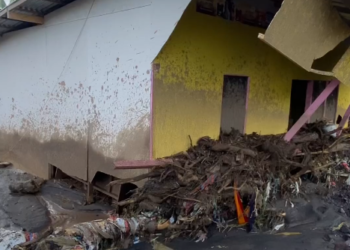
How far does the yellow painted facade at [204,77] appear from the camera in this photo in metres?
5.77

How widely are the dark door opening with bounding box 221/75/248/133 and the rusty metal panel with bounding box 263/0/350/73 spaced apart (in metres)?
2.98

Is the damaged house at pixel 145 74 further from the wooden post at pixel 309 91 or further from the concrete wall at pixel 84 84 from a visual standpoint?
the wooden post at pixel 309 91

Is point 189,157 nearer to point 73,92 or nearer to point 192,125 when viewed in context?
point 192,125

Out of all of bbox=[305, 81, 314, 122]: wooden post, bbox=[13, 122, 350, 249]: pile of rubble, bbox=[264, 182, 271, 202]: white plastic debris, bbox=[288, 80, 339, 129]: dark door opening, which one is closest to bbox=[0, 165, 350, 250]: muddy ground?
bbox=[13, 122, 350, 249]: pile of rubble

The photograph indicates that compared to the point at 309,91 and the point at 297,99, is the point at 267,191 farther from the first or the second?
the point at 297,99

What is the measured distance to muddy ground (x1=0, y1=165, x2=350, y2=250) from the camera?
4.62 meters

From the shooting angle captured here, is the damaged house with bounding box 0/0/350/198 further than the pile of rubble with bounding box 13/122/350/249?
Yes

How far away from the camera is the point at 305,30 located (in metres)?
3.81

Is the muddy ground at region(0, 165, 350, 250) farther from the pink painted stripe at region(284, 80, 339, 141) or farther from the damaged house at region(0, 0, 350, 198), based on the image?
the pink painted stripe at region(284, 80, 339, 141)

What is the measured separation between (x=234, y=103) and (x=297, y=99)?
12.9 feet

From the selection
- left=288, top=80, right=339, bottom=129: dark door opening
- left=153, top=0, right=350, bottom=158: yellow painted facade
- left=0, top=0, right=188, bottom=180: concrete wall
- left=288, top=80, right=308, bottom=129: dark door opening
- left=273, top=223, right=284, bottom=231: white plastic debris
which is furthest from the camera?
left=288, top=80, right=308, bottom=129: dark door opening

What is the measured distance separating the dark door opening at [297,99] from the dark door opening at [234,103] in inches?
126

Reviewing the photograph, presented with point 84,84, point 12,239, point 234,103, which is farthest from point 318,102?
point 12,239

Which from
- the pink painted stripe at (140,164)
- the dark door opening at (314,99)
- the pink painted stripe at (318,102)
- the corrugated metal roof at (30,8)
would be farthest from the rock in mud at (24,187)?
the dark door opening at (314,99)
